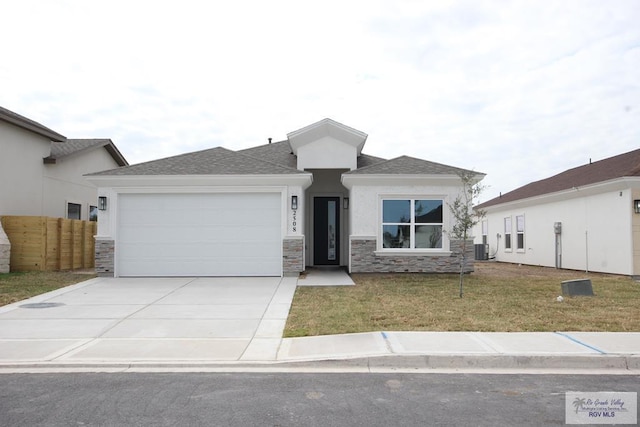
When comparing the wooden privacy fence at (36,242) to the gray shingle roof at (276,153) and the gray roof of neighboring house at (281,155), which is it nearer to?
the gray shingle roof at (276,153)

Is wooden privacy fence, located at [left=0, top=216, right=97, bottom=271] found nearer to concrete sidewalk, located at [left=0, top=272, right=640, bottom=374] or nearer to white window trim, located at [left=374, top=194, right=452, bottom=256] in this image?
concrete sidewalk, located at [left=0, top=272, right=640, bottom=374]

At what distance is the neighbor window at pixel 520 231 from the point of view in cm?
2303

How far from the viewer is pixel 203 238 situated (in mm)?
14555

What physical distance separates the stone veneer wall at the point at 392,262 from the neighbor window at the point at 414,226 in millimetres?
369

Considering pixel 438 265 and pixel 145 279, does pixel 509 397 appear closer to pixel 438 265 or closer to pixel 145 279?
pixel 438 265

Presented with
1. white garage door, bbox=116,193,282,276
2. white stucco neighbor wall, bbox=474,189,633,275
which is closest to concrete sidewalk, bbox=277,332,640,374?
white garage door, bbox=116,193,282,276

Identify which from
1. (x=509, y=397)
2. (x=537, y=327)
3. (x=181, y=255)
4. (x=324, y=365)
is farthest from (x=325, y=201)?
(x=509, y=397)

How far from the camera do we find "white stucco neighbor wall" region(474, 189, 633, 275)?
1589cm

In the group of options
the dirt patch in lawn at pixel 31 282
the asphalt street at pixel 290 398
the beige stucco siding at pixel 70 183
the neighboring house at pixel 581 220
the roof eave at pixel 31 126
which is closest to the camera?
the asphalt street at pixel 290 398

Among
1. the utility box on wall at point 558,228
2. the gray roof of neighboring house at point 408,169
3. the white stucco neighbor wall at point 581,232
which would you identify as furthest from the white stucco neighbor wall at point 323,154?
the utility box on wall at point 558,228

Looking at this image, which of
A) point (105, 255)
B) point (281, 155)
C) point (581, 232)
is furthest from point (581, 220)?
point (105, 255)

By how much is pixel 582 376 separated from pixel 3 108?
19.0 m

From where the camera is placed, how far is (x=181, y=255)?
14.6 meters

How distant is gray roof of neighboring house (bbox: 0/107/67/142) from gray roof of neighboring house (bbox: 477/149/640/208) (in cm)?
2025
